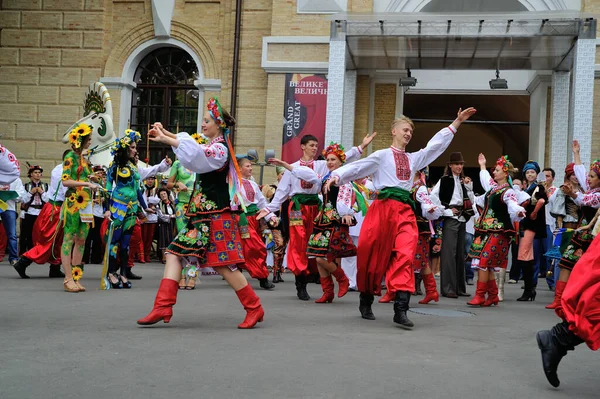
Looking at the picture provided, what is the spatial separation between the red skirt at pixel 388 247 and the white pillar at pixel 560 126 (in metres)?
10.4

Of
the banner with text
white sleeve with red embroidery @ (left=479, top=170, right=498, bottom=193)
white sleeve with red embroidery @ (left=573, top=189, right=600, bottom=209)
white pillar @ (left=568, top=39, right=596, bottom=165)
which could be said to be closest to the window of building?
the banner with text

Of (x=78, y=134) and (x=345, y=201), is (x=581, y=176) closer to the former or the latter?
(x=345, y=201)

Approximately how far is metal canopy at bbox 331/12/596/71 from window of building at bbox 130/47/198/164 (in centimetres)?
515

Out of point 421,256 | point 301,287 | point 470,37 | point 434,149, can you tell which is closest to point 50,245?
point 301,287

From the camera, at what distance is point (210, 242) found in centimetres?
654

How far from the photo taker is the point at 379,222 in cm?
720

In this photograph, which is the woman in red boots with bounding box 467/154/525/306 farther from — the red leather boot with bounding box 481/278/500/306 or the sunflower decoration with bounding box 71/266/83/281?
the sunflower decoration with bounding box 71/266/83/281

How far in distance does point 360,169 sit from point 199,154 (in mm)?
1808

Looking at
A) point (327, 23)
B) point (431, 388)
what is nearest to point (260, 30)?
point (327, 23)

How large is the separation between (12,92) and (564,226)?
633 inches

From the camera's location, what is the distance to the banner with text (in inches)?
745

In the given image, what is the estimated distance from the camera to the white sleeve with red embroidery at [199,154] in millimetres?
6266

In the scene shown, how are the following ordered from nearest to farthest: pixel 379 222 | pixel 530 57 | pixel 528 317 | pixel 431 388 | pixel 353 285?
1. pixel 431 388
2. pixel 379 222
3. pixel 528 317
4. pixel 353 285
5. pixel 530 57

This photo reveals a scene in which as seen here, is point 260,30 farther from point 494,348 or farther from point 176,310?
point 494,348
